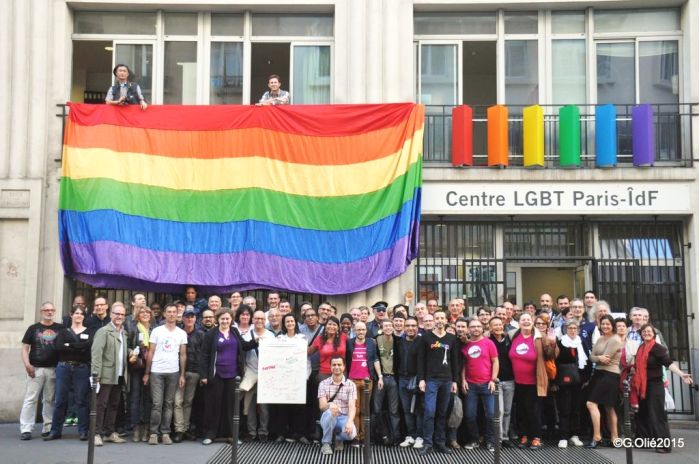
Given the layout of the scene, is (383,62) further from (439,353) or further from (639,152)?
(439,353)

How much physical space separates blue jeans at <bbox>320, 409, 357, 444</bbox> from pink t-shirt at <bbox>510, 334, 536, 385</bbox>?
2.55m

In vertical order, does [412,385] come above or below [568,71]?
below

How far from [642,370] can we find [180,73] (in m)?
10.3

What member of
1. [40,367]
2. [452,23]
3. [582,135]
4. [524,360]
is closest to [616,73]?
[582,135]

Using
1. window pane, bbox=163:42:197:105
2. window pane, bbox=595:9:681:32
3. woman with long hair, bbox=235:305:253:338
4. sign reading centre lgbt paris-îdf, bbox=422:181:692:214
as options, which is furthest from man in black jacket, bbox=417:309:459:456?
window pane, bbox=595:9:681:32

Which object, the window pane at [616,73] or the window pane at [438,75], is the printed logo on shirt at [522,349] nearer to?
the window pane at [438,75]

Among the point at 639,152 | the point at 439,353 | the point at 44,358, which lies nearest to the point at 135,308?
the point at 44,358

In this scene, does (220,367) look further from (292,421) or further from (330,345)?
(330,345)

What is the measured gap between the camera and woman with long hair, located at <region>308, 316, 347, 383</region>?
11883 millimetres

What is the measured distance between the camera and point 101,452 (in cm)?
1127

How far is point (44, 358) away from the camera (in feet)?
40.5

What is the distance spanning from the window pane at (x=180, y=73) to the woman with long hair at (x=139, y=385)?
555cm

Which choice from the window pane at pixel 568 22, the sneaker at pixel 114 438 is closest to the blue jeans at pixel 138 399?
the sneaker at pixel 114 438

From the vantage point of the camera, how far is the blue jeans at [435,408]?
11.6m
